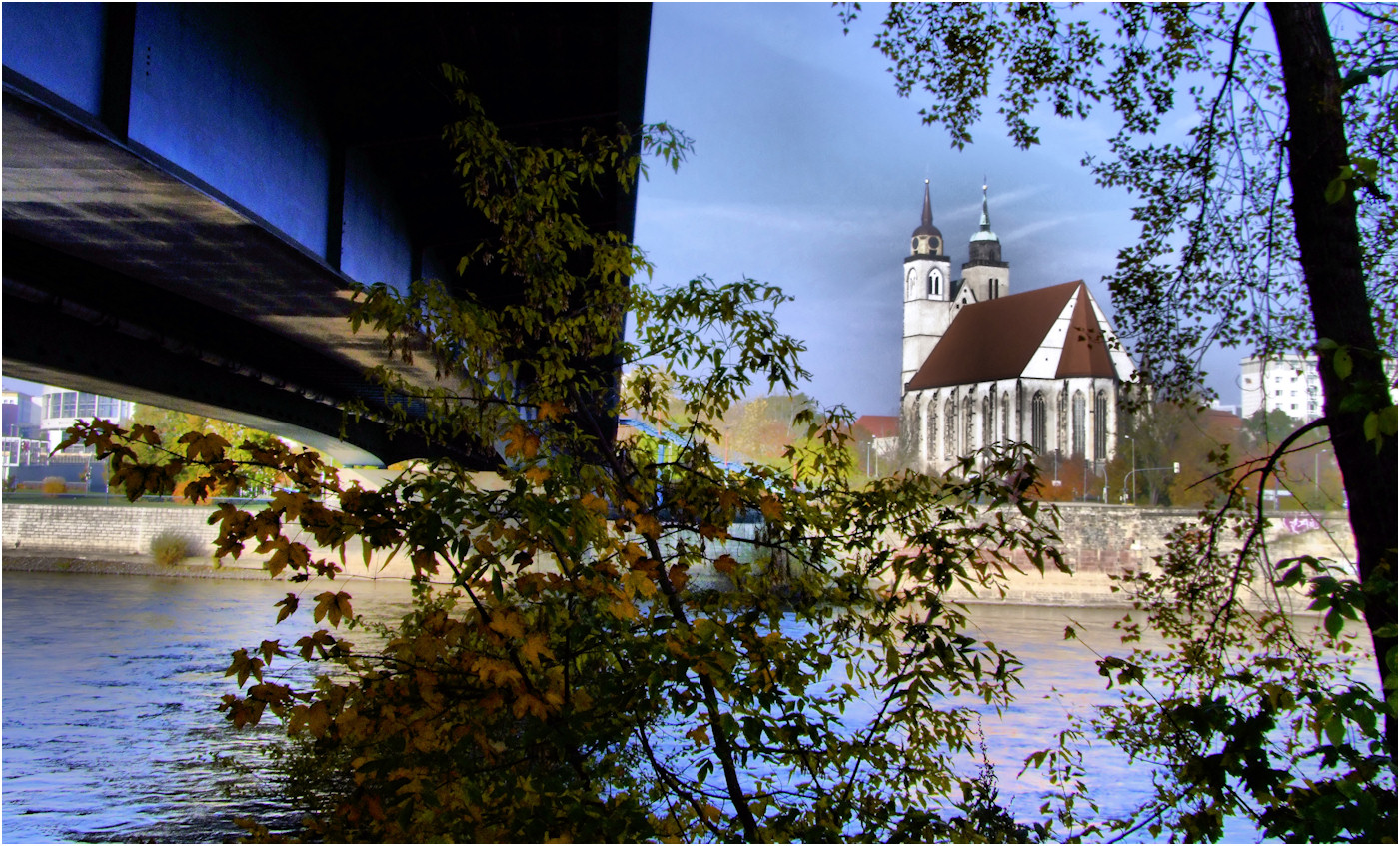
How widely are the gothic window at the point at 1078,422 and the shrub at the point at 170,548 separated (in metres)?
61.5

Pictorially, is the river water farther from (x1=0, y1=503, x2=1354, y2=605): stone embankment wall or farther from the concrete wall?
(x1=0, y1=503, x2=1354, y2=605): stone embankment wall

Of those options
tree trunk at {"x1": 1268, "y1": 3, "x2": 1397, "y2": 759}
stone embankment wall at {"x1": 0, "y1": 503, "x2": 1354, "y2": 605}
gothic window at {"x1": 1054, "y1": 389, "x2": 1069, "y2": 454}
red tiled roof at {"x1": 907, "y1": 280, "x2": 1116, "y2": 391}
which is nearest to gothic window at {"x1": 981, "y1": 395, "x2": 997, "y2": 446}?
red tiled roof at {"x1": 907, "y1": 280, "x2": 1116, "y2": 391}

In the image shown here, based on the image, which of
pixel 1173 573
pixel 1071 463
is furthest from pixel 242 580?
pixel 1071 463

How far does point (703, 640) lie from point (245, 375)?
28.2ft

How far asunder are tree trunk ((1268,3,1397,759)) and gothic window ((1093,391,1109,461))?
77543 mm

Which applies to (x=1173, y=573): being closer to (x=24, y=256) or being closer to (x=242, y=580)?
(x=24, y=256)

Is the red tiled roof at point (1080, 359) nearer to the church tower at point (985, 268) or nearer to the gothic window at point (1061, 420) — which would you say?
the gothic window at point (1061, 420)

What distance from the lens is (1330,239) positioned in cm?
413

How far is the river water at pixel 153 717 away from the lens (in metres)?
11.9

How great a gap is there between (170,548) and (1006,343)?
68.0 m

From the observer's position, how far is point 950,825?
11.7ft

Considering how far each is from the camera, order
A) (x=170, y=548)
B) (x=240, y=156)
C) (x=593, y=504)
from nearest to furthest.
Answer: (x=593, y=504) → (x=240, y=156) → (x=170, y=548)

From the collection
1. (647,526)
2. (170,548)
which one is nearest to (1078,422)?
(170,548)

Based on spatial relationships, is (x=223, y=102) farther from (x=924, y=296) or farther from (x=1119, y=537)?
(x=924, y=296)
